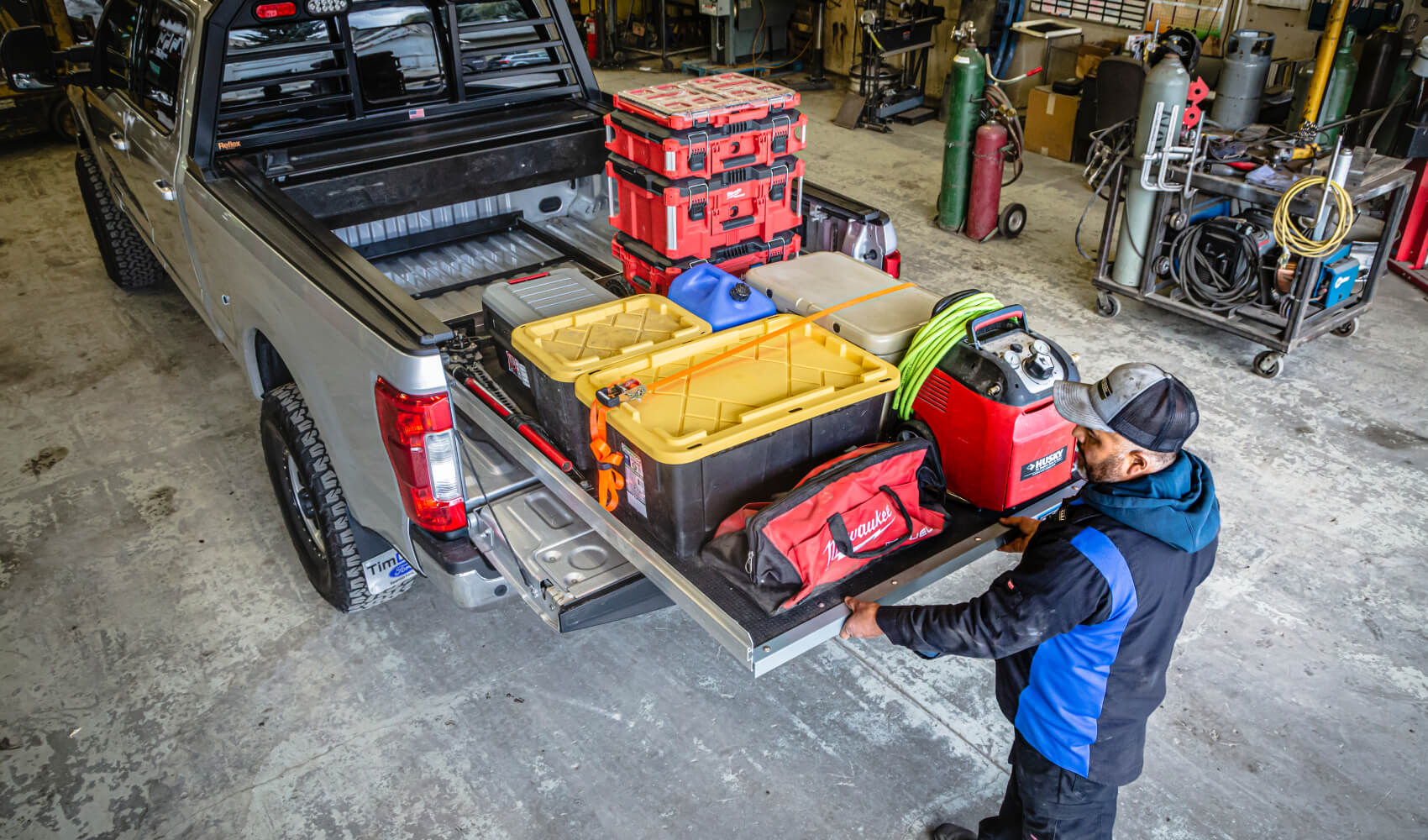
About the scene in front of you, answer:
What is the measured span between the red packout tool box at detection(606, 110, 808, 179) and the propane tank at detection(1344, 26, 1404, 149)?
5.53 meters

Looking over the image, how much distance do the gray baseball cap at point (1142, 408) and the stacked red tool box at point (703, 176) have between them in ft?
6.14

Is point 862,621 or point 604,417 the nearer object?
point 862,621

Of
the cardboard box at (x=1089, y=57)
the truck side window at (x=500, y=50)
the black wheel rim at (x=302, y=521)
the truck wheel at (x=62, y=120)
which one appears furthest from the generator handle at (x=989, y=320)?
the truck wheel at (x=62, y=120)

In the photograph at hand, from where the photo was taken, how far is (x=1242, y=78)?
708 centimetres

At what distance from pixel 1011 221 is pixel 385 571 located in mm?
5421

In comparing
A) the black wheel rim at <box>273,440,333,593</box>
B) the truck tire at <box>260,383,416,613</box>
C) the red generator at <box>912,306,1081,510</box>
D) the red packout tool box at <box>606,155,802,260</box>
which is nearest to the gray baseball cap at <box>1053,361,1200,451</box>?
the red generator at <box>912,306,1081,510</box>

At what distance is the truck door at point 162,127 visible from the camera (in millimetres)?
3873

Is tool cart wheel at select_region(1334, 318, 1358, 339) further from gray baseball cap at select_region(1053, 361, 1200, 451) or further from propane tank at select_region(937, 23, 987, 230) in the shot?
gray baseball cap at select_region(1053, 361, 1200, 451)

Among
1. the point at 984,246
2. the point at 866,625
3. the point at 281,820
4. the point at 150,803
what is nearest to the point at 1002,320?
the point at 866,625

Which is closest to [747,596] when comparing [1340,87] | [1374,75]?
[1340,87]

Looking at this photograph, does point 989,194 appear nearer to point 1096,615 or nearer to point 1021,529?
point 1021,529

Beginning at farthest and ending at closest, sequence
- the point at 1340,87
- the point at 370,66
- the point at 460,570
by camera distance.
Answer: the point at 1340,87 < the point at 370,66 < the point at 460,570

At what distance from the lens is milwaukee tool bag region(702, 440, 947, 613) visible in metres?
2.28

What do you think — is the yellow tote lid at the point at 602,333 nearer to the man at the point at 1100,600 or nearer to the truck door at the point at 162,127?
the man at the point at 1100,600
